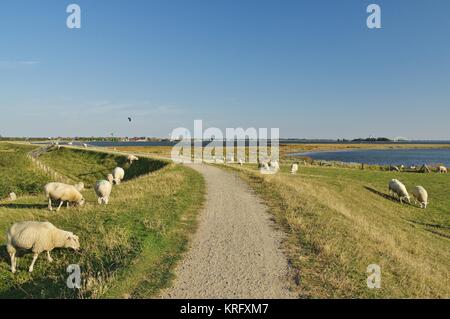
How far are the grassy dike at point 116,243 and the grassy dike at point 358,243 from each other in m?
4.70

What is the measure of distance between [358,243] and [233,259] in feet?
21.2

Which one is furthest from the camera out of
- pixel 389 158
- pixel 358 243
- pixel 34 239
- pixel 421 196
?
pixel 389 158

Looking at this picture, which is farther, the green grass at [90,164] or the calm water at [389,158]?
the calm water at [389,158]

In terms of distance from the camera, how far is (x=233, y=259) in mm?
11656

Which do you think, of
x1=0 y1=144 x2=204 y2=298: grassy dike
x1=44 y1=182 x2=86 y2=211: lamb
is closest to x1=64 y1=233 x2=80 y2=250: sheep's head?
x1=0 y1=144 x2=204 y2=298: grassy dike

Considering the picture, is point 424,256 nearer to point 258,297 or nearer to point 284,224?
point 284,224

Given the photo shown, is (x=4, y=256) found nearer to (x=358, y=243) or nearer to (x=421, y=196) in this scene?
(x=358, y=243)

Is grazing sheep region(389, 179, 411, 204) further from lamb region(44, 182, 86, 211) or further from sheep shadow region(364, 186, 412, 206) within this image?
Answer: lamb region(44, 182, 86, 211)

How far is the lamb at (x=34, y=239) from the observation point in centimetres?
1233

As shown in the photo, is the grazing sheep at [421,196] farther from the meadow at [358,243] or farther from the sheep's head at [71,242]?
the sheep's head at [71,242]

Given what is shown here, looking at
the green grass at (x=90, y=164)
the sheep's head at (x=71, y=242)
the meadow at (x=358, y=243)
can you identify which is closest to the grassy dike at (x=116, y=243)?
the sheep's head at (x=71, y=242)

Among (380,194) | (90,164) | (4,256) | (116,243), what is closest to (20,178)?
(90,164)
